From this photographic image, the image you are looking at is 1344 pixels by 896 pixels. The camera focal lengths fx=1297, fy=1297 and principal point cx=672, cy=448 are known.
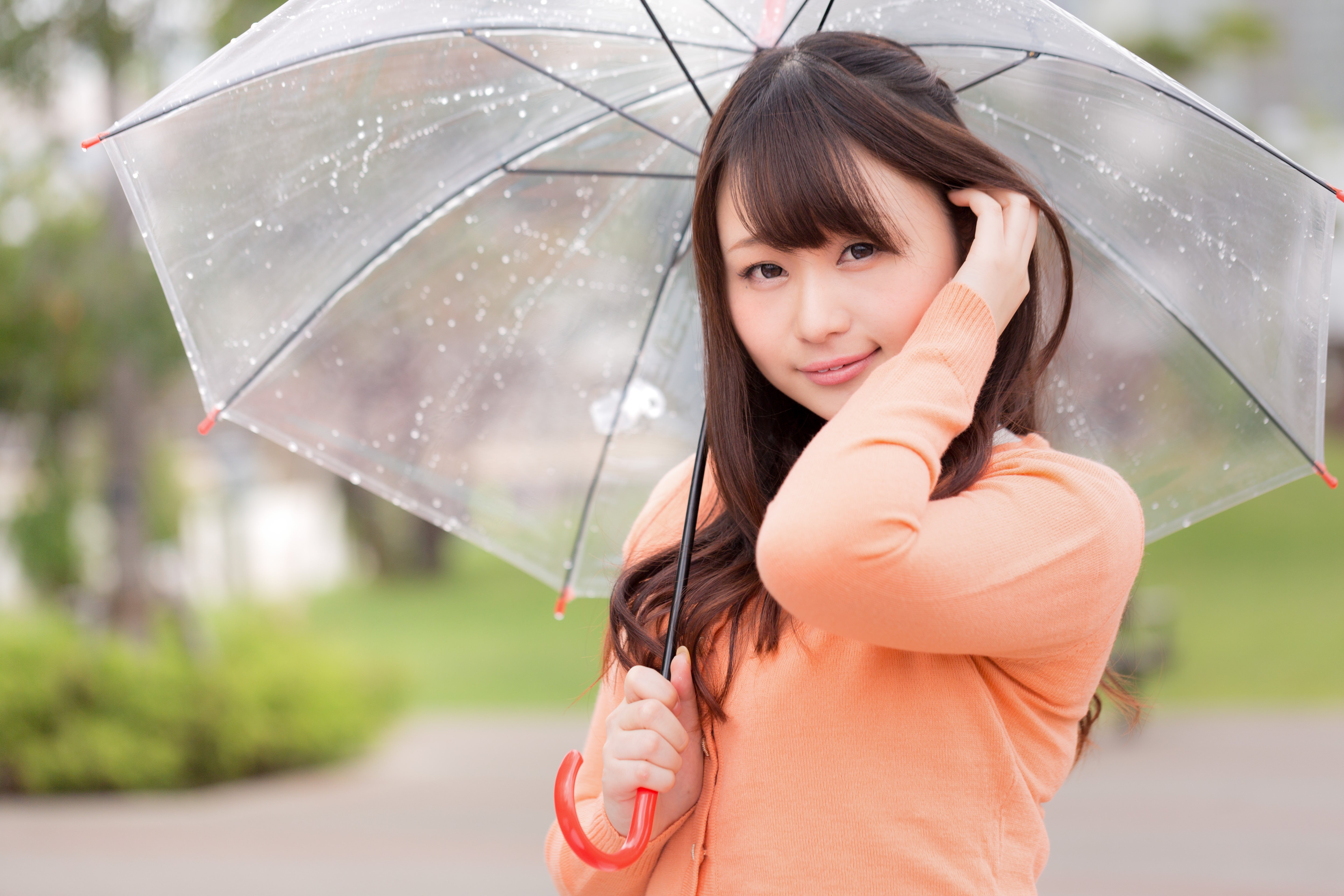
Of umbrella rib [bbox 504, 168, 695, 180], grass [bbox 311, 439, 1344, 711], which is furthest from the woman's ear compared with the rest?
grass [bbox 311, 439, 1344, 711]

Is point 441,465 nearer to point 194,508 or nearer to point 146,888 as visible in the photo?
point 146,888

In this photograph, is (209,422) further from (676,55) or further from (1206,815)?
(1206,815)

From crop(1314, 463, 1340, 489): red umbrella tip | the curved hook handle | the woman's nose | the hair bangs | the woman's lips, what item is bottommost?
the curved hook handle

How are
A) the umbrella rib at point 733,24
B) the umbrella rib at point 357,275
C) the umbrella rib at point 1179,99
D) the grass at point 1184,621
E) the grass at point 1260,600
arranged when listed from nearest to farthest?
1. the umbrella rib at point 1179,99
2. the umbrella rib at point 733,24
3. the umbrella rib at point 357,275
4. the grass at point 1260,600
5. the grass at point 1184,621

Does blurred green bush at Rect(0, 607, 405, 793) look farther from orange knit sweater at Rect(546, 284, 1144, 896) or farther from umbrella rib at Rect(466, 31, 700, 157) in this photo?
orange knit sweater at Rect(546, 284, 1144, 896)

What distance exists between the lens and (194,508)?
30.0 ft

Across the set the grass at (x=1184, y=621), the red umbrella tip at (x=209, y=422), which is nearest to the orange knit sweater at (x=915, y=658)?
the red umbrella tip at (x=209, y=422)

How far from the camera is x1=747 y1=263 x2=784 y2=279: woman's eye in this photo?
142cm

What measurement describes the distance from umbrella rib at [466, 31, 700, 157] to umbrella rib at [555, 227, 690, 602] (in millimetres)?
160

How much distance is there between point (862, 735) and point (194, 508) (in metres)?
8.57

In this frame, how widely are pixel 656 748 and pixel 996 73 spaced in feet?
3.07

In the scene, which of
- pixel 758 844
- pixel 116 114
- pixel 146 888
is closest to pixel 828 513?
pixel 758 844

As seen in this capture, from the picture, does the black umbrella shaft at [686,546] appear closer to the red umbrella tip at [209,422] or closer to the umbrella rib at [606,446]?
the umbrella rib at [606,446]

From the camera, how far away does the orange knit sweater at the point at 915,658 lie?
119cm
